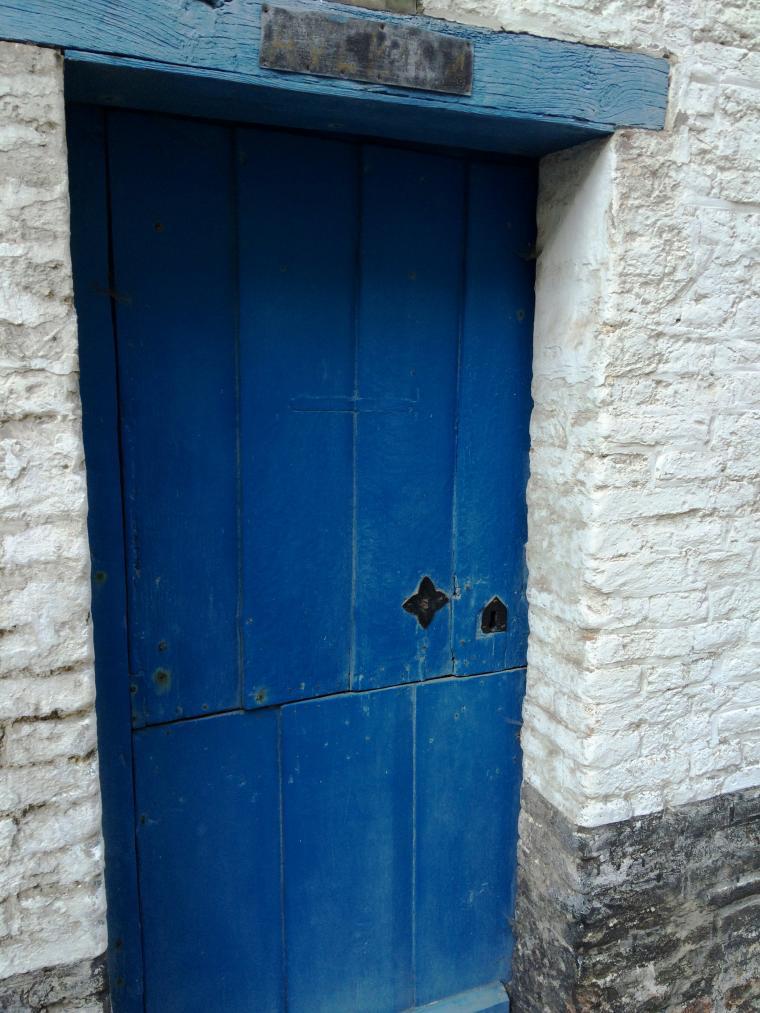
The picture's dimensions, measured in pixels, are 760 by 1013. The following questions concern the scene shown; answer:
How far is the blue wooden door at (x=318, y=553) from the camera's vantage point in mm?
1744

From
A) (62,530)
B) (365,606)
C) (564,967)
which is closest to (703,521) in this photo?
(365,606)

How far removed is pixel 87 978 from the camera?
1.55 metres

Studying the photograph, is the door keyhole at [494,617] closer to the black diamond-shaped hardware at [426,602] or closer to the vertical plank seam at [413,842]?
the black diamond-shaped hardware at [426,602]

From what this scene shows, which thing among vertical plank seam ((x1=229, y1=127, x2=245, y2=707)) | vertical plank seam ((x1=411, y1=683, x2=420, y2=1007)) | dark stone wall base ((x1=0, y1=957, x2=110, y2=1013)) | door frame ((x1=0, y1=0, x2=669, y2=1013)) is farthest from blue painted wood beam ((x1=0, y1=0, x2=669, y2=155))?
dark stone wall base ((x1=0, y1=957, x2=110, y2=1013))

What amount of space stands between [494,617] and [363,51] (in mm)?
1326

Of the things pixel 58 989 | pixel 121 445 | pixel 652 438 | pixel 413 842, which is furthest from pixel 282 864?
pixel 652 438

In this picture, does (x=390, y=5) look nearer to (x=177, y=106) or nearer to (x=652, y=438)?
(x=177, y=106)

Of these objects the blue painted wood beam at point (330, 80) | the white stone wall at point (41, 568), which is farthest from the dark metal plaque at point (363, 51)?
the white stone wall at point (41, 568)

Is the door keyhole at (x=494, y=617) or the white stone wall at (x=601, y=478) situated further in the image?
the door keyhole at (x=494, y=617)

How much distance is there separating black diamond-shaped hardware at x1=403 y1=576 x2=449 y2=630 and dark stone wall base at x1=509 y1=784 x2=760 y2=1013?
0.56 m

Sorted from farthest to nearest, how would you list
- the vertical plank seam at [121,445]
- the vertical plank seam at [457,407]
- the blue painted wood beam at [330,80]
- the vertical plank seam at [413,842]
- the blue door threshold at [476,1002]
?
the blue door threshold at [476,1002] → the vertical plank seam at [413,842] → the vertical plank seam at [457,407] → the vertical plank seam at [121,445] → the blue painted wood beam at [330,80]

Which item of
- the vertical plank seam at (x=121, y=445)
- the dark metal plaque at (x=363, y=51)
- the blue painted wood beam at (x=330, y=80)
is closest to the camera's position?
the blue painted wood beam at (x=330, y=80)

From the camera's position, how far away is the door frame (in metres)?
1.38

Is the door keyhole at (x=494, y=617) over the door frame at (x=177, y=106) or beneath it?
beneath
